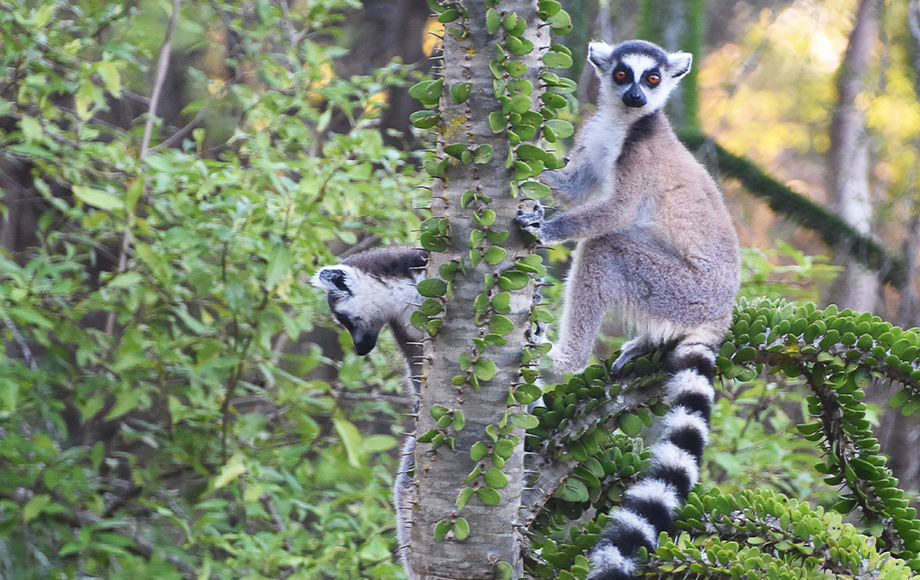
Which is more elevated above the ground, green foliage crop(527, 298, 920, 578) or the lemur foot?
green foliage crop(527, 298, 920, 578)

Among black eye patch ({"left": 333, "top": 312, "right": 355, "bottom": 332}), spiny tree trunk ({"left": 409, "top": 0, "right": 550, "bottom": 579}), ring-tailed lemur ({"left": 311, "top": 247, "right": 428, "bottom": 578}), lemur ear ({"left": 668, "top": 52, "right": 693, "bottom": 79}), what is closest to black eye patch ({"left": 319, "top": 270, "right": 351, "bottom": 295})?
ring-tailed lemur ({"left": 311, "top": 247, "right": 428, "bottom": 578})

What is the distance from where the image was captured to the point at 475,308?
1.57 m

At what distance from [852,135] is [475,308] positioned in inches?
393

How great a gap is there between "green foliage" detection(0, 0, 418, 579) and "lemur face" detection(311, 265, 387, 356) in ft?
0.49

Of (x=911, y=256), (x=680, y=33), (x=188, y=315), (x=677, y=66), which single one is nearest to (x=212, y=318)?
(x=188, y=315)

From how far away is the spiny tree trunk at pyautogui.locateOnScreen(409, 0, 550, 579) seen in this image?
5.11 ft

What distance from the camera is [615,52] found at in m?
3.63

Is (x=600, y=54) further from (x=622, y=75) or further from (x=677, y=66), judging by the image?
(x=677, y=66)

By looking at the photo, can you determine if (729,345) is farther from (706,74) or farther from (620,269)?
(706,74)

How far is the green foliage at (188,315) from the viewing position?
3.19 metres

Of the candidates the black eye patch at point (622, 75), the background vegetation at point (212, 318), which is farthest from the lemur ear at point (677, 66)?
the background vegetation at point (212, 318)

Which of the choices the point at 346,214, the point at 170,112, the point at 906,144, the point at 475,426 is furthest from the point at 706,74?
the point at 475,426

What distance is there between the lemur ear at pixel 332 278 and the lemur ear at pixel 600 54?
1.64 m

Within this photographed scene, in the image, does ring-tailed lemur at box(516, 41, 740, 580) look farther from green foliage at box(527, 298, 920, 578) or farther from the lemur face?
the lemur face
